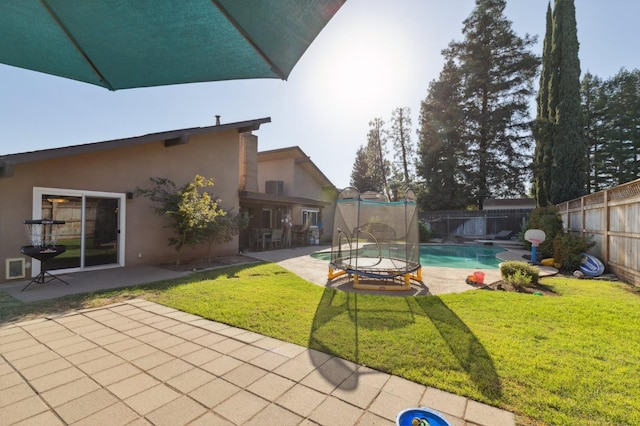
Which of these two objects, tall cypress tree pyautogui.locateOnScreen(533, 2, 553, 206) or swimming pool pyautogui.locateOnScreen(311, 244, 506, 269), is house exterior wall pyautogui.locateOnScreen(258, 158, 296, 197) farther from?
tall cypress tree pyautogui.locateOnScreen(533, 2, 553, 206)

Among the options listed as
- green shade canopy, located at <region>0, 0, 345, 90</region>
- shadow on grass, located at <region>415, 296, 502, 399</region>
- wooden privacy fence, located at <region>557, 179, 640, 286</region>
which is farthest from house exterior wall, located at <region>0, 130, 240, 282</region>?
wooden privacy fence, located at <region>557, 179, 640, 286</region>

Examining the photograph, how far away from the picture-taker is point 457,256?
13.5 m

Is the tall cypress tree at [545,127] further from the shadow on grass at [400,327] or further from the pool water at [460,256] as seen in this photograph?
the shadow on grass at [400,327]

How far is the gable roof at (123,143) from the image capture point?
5.74 metres

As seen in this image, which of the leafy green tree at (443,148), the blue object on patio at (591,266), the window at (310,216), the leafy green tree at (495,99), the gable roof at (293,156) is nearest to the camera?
the blue object on patio at (591,266)

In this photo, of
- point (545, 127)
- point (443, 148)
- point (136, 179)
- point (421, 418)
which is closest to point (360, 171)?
point (443, 148)

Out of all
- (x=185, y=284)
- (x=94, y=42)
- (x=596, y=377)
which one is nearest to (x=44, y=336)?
(x=185, y=284)

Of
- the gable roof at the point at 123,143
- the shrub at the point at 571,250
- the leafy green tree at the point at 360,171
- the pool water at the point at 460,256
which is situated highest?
the leafy green tree at the point at 360,171

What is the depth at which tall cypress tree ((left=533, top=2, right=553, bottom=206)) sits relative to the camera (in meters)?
17.2

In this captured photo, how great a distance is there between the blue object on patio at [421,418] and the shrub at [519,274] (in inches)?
219

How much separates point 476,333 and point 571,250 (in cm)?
739

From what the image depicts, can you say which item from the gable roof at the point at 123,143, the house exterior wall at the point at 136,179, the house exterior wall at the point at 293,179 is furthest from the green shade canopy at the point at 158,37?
the house exterior wall at the point at 293,179

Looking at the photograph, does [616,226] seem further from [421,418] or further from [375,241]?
[421,418]

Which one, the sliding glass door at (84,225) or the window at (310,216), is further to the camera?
the window at (310,216)
